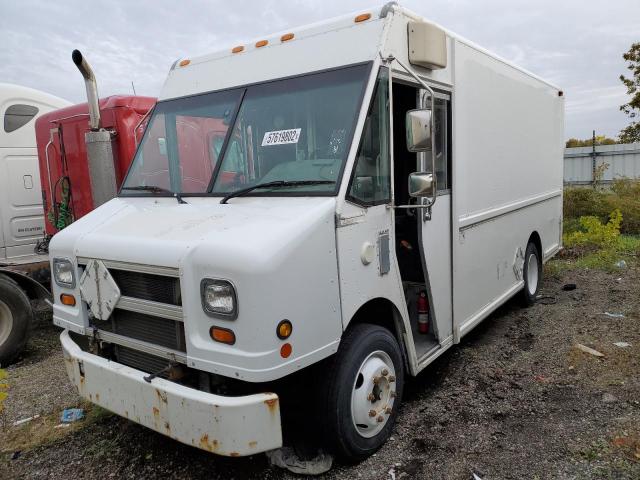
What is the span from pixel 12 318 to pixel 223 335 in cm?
417

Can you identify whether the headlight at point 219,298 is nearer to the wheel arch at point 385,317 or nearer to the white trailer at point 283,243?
the white trailer at point 283,243

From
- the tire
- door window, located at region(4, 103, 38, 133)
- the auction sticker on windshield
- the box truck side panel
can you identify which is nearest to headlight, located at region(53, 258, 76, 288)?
the auction sticker on windshield

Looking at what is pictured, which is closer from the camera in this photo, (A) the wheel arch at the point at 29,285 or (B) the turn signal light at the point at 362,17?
(B) the turn signal light at the point at 362,17

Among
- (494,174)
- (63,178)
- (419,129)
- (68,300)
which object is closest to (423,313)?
(419,129)

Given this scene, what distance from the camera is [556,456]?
10.8 feet

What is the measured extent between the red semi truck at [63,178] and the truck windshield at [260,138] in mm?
968

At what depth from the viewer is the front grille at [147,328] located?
294 centimetres

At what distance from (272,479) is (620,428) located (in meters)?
2.39

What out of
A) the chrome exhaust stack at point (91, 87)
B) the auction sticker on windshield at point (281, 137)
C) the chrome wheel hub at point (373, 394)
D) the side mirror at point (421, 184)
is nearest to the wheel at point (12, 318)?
the chrome exhaust stack at point (91, 87)

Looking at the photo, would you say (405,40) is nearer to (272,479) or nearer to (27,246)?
(272,479)

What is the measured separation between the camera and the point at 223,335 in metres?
2.65

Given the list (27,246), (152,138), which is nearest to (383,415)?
(152,138)

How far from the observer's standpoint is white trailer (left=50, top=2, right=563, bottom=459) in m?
2.65

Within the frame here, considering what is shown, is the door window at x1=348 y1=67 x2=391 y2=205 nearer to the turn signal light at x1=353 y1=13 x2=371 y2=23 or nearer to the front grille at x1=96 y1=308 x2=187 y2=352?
the turn signal light at x1=353 y1=13 x2=371 y2=23
